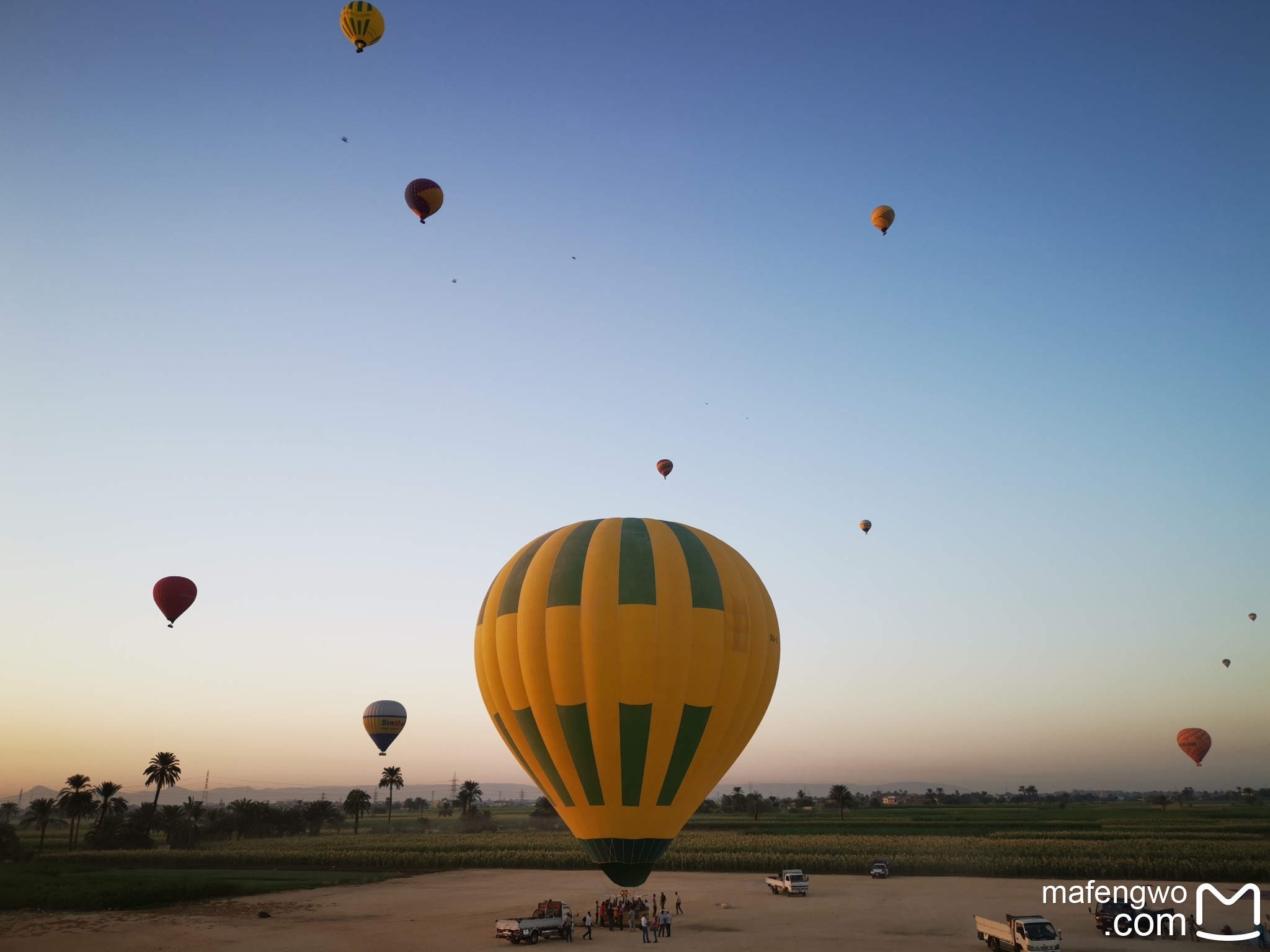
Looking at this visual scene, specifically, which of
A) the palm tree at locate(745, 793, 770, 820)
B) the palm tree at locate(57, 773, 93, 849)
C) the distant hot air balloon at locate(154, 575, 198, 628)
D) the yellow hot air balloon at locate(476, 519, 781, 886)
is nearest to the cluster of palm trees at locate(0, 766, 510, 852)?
the palm tree at locate(57, 773, 93, 849)

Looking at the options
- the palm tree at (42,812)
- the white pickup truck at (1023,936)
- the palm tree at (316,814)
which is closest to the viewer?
the white pickup truck at (1023,936)

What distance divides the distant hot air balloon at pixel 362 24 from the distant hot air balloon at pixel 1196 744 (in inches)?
1926

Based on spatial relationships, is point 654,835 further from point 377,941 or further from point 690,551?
point 377,941

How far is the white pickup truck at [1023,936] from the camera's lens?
67.4 feet

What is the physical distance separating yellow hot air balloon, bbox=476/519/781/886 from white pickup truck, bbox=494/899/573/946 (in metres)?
6.07

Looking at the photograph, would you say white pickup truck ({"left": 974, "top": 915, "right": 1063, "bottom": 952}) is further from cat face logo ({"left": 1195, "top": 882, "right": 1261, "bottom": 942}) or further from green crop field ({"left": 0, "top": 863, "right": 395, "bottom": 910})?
green crop field ({"left": 0, "top": 863, "right": 395, "bottom": 910})

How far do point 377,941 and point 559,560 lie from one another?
14.2m

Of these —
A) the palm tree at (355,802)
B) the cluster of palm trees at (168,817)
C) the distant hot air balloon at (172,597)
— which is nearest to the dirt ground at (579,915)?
the distant hot air balloon at (172,597)

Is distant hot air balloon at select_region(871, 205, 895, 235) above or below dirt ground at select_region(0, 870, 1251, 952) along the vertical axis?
above

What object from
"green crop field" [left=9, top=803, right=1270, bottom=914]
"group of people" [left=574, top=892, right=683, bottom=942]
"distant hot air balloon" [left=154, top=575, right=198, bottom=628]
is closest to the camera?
"group of people" [left=574, top=892, right=683, bottom=942]

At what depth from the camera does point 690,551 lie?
2073 centimetres

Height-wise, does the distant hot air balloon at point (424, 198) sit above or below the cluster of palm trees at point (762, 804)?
above

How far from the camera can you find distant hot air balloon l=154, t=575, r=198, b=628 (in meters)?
28.6

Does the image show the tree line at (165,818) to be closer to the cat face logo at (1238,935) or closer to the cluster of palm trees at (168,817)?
the cluster of palm trees at (168,817)
